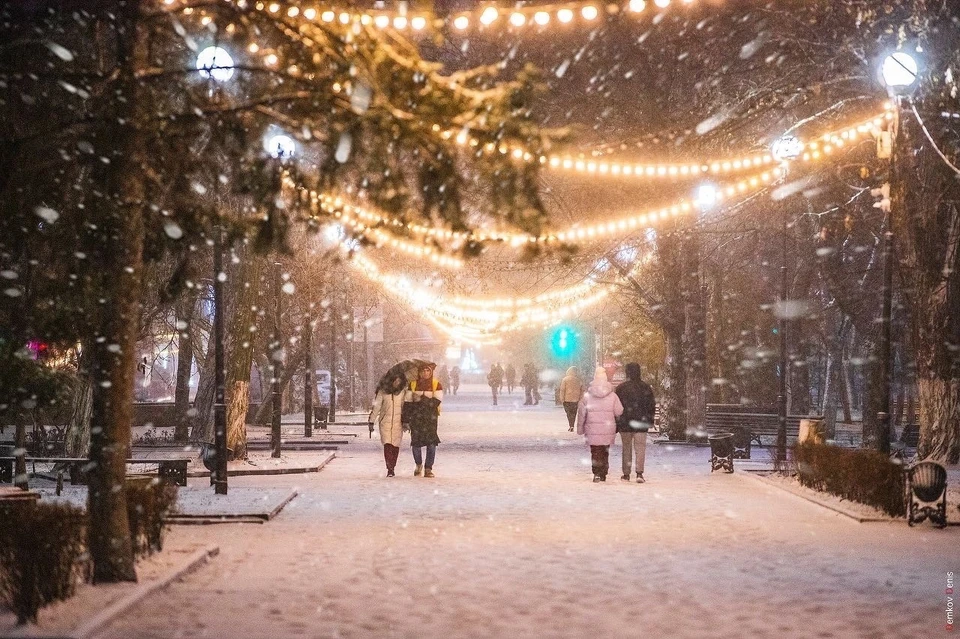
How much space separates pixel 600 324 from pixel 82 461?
4245 cm

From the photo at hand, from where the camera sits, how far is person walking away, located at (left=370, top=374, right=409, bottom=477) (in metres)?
21.9

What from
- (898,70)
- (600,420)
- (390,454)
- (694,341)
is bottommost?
(390,454)

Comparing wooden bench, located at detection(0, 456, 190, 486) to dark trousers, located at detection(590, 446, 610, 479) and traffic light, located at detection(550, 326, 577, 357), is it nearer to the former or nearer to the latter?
dark trousers, located at detection(590, 446, 610, 479)

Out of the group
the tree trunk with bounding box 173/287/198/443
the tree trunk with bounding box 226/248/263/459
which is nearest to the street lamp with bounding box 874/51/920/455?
the tree trunk with bounding box 226/248/263/459

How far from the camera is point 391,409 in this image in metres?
22.1

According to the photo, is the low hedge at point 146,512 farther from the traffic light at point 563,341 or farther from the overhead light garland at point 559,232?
A: the traffic light at point 563,341

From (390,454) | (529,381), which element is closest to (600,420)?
(390,454)

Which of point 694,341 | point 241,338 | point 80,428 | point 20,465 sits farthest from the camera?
point 694,341

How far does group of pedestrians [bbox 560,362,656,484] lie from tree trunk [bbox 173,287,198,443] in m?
12.8

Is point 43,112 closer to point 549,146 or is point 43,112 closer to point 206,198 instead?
point 549,146

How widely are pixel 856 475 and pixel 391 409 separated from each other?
8366mm

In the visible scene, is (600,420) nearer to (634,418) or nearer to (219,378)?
(634,418)

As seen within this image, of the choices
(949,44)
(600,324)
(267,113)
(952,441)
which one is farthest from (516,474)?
(600,324)

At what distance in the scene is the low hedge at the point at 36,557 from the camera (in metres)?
8.50
